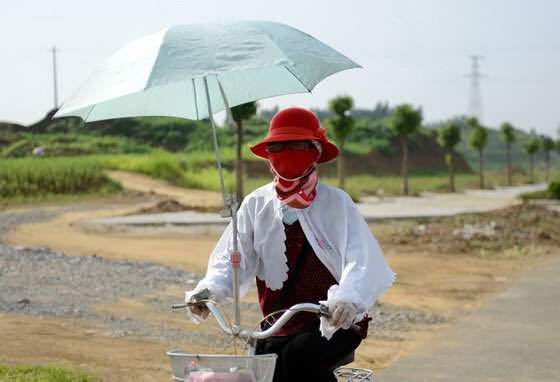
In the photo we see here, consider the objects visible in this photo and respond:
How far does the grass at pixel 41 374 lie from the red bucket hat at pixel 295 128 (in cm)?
302

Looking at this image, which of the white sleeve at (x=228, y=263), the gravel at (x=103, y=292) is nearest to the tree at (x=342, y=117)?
the gravel at (x=103, y=292)

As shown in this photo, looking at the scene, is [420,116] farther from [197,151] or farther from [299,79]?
[299,79]

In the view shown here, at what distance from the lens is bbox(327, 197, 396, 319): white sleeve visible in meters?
3.56

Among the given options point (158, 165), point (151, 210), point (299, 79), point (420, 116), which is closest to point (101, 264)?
point (299, 79)

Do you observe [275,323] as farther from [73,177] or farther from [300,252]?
[73,177]

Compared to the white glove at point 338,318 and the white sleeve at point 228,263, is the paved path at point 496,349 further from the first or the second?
the white glove at point 338,318

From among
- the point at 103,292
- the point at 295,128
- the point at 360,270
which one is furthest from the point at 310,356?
the point at 103,292

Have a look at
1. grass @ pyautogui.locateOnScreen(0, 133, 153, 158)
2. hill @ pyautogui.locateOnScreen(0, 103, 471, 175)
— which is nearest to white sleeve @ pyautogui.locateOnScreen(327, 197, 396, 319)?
grass @ pyautogui.locateOnScreen(0, 133, 153, 158)

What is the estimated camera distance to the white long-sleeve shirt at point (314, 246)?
3.72 m

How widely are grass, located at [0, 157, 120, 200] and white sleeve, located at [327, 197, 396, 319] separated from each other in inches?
1423

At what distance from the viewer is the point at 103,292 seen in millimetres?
11555

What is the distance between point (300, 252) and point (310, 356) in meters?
0.49

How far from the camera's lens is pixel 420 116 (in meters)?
51.6

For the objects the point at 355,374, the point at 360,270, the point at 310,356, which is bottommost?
the point at 355,374
